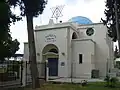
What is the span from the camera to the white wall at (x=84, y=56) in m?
33.8

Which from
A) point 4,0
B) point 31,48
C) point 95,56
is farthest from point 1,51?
point 95,56

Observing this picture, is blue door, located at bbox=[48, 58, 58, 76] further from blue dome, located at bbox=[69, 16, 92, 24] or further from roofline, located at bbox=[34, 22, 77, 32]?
blue dome, located at bbox=[69, 16, 92, 24]

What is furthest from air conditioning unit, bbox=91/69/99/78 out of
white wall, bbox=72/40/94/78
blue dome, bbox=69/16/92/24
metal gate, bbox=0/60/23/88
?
metal gate, bbox=0/60/23/88

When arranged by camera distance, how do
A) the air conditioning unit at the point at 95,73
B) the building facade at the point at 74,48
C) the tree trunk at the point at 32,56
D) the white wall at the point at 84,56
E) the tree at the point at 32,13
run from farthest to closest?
the air conditioning unit at the point at 95,73
the building facade at the point at 74,48
the white wall at the point at 84,56
the tree trunk at the point at 32,56
the tree at the point at 32,13

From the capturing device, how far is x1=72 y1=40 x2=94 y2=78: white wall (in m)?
33.8

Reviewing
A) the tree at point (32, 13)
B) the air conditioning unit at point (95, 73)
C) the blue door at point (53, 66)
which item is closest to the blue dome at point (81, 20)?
the blue door at point (53, 66)

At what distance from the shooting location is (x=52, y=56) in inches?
1438

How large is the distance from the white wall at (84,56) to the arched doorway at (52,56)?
115 inches

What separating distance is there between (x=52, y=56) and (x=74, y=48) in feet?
12.2

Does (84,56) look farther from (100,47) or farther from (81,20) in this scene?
(81,20)

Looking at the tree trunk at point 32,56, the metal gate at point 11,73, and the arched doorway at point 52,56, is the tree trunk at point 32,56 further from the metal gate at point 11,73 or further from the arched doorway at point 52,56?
the arched doorway at point 52,56

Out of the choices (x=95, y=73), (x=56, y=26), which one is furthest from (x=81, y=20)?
A: (x=95, y=73)

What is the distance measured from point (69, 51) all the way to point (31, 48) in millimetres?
17075

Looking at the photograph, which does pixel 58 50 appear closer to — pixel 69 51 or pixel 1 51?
pixel 69 51
